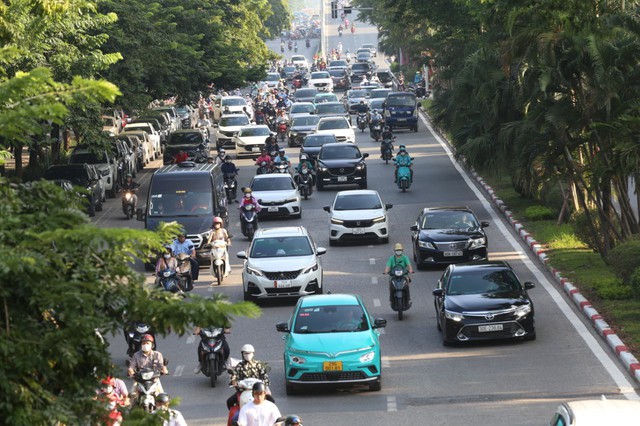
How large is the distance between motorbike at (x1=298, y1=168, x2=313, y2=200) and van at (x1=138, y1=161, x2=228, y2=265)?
10892 mm

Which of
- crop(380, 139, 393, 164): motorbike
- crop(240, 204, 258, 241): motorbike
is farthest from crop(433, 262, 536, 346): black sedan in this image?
crop(380, 139, 393, 164): motorbike

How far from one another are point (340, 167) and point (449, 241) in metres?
15.4

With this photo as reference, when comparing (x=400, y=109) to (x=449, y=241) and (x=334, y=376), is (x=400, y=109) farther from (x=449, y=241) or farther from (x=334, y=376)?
(x=334, y=376)

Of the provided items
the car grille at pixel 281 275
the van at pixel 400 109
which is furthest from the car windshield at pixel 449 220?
the van at pixel 400 109

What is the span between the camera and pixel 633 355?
2147 centimetres

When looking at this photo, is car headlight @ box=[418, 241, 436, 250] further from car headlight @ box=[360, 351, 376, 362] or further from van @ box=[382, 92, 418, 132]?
van @ box=[382, 92, 418, 132]

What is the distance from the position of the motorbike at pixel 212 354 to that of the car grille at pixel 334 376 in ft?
4.72

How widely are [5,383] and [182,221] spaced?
Answer: 80.3 feet

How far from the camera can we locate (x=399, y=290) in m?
26.0

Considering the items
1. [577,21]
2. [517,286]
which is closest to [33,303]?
[517,286]

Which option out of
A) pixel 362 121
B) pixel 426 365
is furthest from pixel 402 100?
pixel 426 365

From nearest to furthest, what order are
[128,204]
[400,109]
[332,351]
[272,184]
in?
[332,351] → [128,204] → [272,184] → [400,109]

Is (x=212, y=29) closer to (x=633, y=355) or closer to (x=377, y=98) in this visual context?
(x=377, y=98)

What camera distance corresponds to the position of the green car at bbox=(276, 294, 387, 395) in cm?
2047
